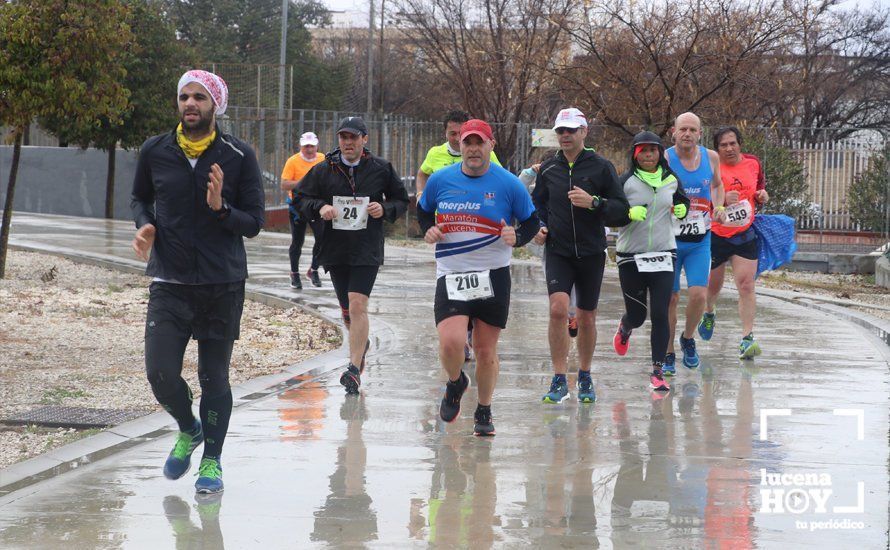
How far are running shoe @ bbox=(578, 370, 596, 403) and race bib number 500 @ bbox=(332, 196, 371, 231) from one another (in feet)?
6.17

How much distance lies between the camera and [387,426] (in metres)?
8.00

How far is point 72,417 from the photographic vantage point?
820cm

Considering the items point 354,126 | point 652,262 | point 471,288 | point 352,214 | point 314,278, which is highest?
point 354,126

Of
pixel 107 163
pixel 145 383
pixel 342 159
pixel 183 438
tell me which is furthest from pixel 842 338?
pixel 107 163

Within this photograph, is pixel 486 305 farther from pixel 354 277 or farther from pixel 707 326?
pixel 707 326

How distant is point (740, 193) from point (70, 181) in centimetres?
2794

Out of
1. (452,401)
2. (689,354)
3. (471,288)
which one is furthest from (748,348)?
(471,288)

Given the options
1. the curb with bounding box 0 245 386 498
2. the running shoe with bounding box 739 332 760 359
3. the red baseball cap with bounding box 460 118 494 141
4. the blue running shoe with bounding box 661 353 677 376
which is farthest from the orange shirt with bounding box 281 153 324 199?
the red baseball cap with bounding box 460 118 494 141

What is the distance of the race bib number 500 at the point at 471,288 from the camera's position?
766cm

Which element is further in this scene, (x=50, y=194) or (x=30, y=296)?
(x=50, y=194)

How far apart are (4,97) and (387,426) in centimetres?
803

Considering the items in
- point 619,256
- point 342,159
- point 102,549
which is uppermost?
point 342,159

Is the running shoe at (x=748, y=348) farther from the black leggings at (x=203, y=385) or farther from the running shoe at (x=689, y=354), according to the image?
the black leggings at (x=203, y=385)

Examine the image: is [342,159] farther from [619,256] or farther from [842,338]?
[842,338]
